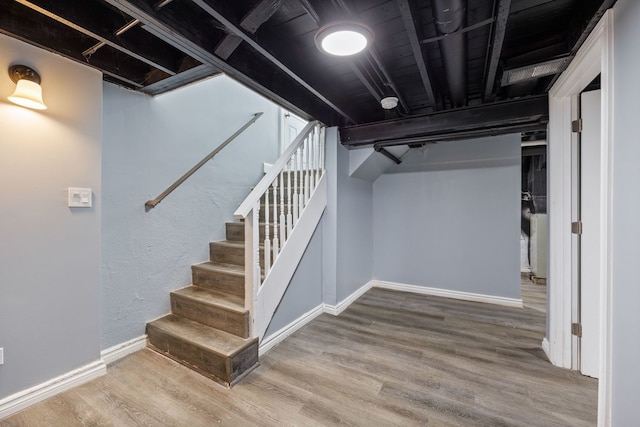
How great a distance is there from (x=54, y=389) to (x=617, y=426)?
2.99 metres

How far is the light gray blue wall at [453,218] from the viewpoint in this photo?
10.6 ft

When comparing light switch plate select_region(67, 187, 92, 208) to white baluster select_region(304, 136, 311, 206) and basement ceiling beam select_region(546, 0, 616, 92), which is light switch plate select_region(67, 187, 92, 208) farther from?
basement ceiling beam select_region(546, 0, 616, 92)

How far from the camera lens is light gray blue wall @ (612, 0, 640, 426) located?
0.97m

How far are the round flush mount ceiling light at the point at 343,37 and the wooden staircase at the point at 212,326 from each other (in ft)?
6.08

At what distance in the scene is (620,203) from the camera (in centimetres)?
106

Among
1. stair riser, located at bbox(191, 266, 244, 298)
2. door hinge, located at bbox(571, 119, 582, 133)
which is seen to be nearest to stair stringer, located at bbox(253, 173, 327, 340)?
stair riser, located at bbox(191, 266, 244, 298)

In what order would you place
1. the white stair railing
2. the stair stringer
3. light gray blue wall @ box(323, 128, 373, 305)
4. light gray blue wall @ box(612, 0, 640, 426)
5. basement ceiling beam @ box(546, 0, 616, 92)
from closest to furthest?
light gray blue wall @ box(612, 0, 640, 426) → basement ceiling beam @ box(546, 0, 616, 92) → the white stair railing → the stair stringer → light gray blue wall @ box(323, 128, 373, 305)

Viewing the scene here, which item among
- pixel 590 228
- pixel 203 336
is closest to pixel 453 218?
pixel 590 228

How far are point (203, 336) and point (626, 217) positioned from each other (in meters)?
2.51

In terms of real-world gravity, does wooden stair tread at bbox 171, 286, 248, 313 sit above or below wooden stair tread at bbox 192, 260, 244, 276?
below

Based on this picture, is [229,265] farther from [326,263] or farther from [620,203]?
[620,203]

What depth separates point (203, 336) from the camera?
1.98 m

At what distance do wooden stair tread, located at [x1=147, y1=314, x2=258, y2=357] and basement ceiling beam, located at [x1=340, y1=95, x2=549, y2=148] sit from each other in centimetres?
227

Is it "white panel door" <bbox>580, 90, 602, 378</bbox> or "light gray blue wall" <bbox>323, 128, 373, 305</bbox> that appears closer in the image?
"white panel door" <bbox>580, 90, 602, 378</bbox>
